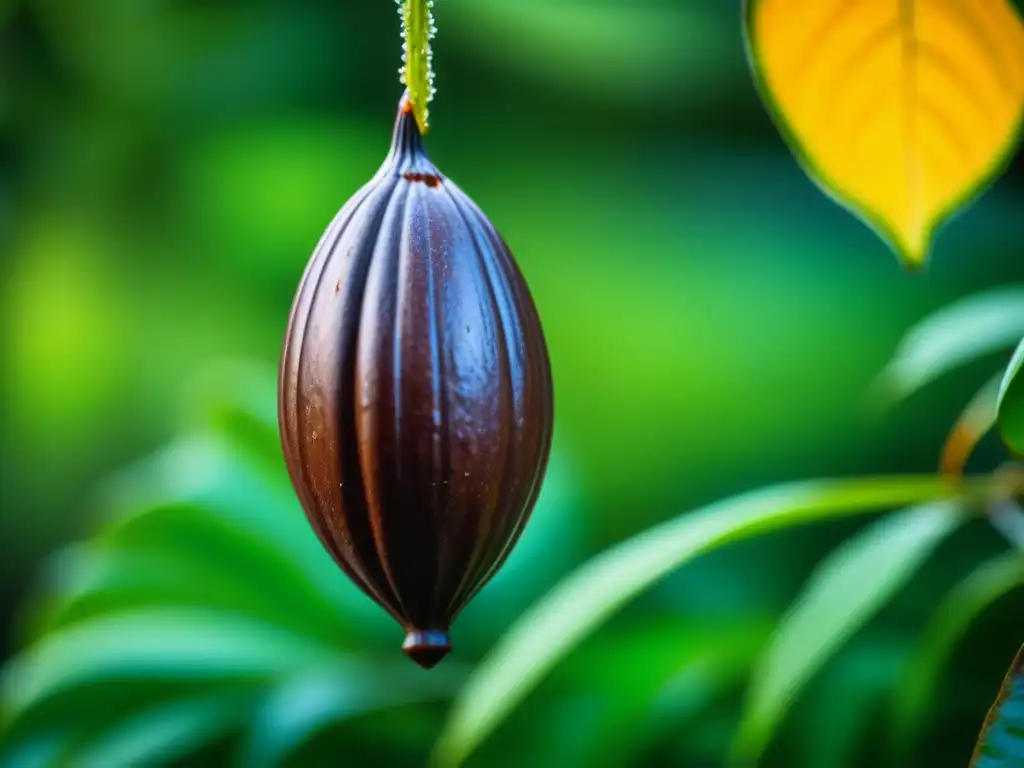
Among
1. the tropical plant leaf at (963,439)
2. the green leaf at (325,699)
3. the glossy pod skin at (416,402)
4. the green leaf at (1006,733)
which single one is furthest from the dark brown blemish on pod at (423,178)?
the green leaf at (325,699)

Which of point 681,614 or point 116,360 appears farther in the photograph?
point 116,360

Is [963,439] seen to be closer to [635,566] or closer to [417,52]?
[635,566]

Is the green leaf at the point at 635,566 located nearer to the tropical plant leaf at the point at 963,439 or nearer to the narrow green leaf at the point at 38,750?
the tropical plant leaf at the point at 963,439

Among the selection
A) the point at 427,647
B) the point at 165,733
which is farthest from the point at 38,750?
the point at 427,647

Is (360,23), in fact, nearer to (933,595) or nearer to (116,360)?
(116,360)

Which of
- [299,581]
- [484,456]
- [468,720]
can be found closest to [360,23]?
[299,581]

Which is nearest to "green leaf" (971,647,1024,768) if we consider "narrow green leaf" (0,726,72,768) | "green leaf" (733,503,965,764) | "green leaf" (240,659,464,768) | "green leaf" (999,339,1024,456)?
"green leaf" (999,339,1024,456)
